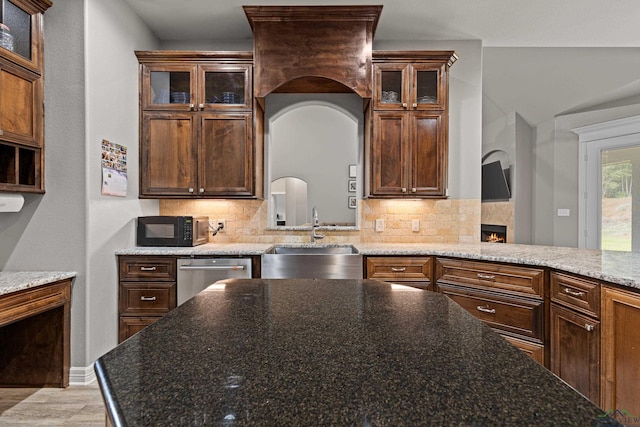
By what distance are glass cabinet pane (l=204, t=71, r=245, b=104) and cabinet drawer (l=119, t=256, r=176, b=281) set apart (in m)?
1.48

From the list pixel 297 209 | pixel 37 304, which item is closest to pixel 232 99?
pixel 297 209

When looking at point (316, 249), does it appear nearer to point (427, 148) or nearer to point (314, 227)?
point (314, 227)

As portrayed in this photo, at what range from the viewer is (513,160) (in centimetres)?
617

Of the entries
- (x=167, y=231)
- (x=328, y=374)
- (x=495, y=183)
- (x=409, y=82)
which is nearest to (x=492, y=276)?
(x=409, y=82)

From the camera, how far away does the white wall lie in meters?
2.63

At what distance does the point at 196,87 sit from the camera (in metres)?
3.28

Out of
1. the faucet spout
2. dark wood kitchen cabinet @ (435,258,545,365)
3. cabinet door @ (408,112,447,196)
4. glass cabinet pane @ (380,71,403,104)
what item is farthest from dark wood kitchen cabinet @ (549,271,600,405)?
the faucet spout

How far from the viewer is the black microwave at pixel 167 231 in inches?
124

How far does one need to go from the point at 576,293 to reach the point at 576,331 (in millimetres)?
221

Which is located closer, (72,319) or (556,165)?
(72,319)

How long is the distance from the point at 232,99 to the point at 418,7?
1.80 m

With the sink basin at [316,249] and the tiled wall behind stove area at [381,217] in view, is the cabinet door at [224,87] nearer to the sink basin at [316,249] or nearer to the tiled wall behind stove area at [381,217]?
the tiled wall behind stove area at [381,217]

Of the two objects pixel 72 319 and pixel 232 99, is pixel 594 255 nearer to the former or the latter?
pixel 232 99

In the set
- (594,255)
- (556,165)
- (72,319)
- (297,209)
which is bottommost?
(72,319)
